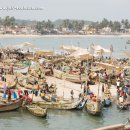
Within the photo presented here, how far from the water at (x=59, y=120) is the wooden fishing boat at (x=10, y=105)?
31 cm

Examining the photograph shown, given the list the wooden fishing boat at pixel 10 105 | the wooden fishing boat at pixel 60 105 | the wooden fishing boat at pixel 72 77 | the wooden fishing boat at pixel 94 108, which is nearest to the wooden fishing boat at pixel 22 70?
the wooden fishing boat at pixel 72 77

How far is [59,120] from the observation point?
3042cm

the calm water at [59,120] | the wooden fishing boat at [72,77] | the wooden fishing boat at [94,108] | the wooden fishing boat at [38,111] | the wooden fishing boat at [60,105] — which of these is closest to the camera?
the calm water at [59,120]

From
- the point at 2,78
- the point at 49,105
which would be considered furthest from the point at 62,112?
the point at 2,78

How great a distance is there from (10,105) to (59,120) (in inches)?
145

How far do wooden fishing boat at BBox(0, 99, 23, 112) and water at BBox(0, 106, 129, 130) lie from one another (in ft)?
1.01

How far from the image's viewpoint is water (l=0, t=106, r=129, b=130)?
28.8 m

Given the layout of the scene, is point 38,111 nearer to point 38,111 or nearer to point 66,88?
point 38,111

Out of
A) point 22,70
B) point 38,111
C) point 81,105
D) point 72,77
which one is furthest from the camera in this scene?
point 22,70

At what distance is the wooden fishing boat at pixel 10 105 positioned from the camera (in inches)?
1217

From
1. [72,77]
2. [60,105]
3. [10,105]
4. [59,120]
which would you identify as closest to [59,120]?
[59,120]

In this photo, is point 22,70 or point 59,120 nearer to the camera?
point 59,120

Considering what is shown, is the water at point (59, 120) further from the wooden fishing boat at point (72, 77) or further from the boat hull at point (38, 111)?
the wooden fishing boat at point (72, 77)

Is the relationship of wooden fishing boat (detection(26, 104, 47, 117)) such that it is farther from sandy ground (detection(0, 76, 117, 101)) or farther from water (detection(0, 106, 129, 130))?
sandy ground (detection(0, 76, 117, 101))
